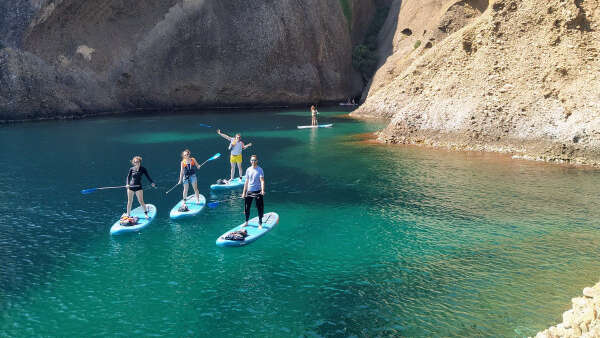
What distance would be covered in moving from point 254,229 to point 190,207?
4.27 meters

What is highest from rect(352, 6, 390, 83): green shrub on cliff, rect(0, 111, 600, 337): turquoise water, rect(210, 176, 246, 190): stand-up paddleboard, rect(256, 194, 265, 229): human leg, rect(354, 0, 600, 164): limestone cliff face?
rect(352, 6, 390, 83): green shrub on cliff

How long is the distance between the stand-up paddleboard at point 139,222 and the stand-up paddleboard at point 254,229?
365 centimetres

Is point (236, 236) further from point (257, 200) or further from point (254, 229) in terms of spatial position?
point (257, 200)

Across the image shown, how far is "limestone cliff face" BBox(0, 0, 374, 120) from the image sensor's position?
67125 millimetres

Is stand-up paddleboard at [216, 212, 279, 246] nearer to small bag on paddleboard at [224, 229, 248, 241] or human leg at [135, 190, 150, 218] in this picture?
small bag on paddleboard at [224, 229, 248, 241]

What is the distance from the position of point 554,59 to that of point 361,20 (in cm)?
5830

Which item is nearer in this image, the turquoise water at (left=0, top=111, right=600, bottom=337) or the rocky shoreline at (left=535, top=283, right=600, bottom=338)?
the rocky shoreline at (left=535, top=283, right=600, bottom=338)

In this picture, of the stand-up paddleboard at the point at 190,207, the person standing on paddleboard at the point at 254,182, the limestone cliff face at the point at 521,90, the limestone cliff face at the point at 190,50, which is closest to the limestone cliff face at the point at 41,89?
the limestone cliff face at the point at 190,50

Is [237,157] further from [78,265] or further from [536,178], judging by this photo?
[536,178]

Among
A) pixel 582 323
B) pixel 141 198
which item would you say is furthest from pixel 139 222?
pixel 582 323

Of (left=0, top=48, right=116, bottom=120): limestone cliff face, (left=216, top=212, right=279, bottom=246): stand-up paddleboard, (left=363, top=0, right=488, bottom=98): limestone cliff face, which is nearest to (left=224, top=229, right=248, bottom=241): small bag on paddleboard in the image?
(left=216, top=212, right=279, bottom=246): stand-up paddleboard

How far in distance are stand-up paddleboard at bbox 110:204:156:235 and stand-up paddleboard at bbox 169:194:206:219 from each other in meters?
0.85

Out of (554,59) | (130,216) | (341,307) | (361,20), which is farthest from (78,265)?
(361,20)

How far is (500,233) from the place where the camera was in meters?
18.7
